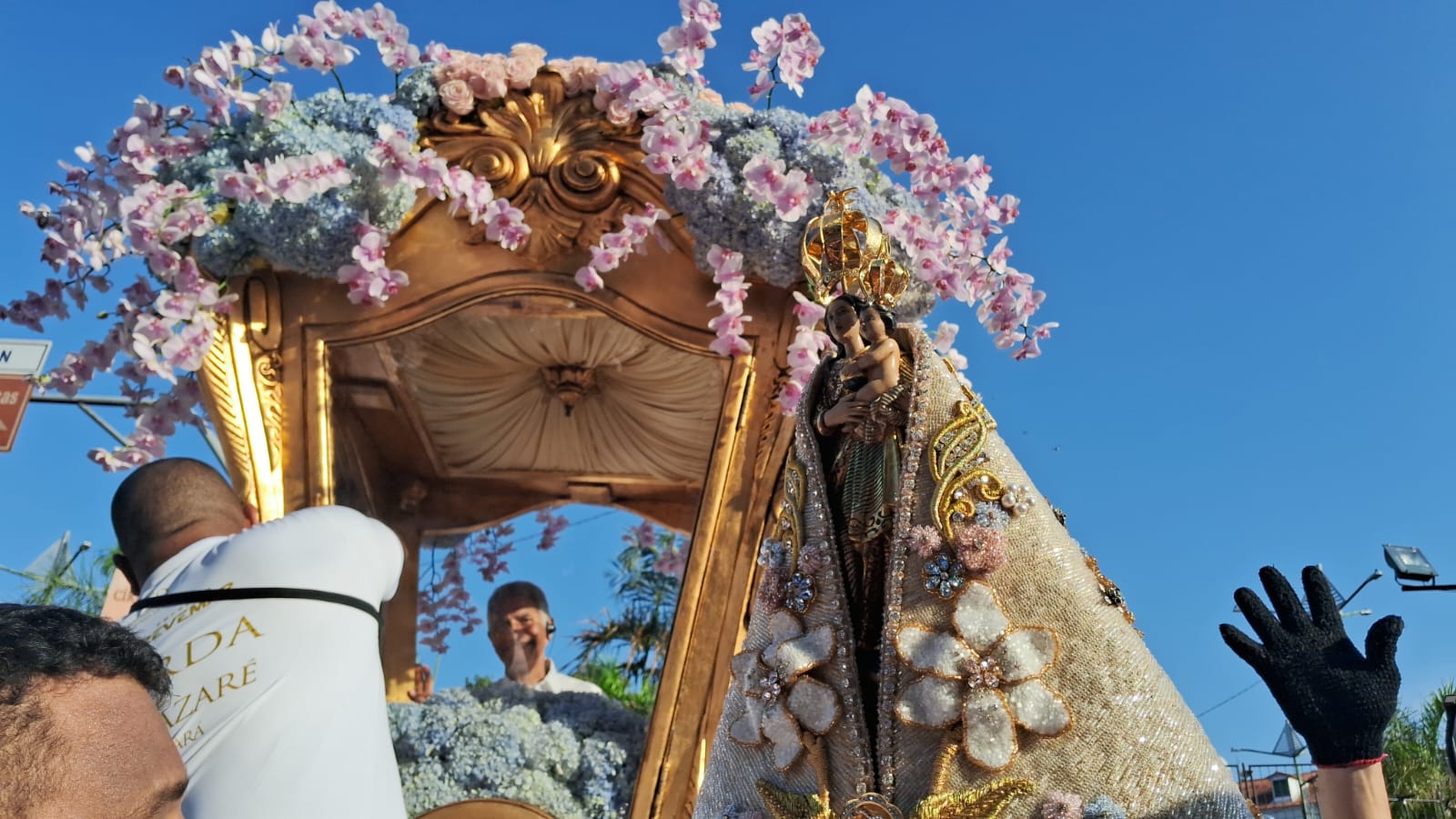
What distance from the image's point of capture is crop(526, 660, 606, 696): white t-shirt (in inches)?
130

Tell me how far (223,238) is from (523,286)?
2.54 feet

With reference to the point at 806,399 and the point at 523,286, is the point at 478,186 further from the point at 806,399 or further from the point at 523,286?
the point at 806,399

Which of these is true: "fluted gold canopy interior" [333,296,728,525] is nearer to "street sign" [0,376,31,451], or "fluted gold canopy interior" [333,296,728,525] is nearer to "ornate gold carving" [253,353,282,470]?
"ornate gold carving" [253,353,282,470]

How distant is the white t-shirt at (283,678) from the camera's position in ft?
5.94

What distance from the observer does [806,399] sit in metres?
2.45

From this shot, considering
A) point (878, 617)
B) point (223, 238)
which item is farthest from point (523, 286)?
point (878, 617)

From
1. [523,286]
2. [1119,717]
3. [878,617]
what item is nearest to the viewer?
[1119,717]

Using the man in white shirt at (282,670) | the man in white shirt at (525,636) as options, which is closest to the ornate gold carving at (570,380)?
the man in white shirt at (525,636)

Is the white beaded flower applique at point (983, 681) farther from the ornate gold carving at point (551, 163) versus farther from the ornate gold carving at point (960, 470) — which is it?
the ornate gold carving at point (551, 163)

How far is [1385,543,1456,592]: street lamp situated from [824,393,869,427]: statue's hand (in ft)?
17.2

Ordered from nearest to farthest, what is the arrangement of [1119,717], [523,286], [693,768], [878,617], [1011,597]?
[1119,717], [1011,597], [878,617], [693,768], [523,286]

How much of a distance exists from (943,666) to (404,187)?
77.1 inches

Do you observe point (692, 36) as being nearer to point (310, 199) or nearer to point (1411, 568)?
point (310, 199)

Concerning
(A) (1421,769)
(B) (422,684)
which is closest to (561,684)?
(B) (422,684)
